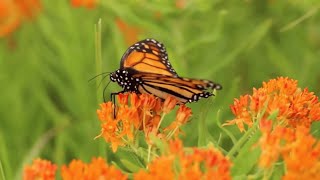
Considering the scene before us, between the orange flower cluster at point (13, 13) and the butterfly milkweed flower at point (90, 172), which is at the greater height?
the orange flower cluster at point (13, 13)

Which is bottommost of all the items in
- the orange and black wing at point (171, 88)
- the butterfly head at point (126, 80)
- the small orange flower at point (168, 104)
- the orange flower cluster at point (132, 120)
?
the orange flower cluster at point (132, 120)

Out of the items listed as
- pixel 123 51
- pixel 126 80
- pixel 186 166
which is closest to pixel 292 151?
pixel 186 166

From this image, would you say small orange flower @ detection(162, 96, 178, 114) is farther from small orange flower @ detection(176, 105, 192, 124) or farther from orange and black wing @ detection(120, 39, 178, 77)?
orange and black wing @ detection(120, 39, 178, 77)

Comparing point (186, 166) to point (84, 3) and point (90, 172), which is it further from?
point (84, 3)

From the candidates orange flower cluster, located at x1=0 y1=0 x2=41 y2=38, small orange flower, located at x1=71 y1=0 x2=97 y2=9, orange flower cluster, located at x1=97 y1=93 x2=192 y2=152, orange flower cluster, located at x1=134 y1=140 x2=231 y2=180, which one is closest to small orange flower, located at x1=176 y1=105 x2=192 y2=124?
orange flower cluster, located at x1=97 y1=93 x2=192 y2=152

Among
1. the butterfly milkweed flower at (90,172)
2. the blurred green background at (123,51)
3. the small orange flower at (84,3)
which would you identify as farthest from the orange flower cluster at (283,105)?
the small orange flower at (84,3)

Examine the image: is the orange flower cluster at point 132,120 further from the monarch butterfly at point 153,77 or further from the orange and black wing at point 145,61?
the orange and black wing at point 145,61

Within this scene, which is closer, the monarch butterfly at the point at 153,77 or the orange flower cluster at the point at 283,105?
the orange flower cluster at the point at 283,105
